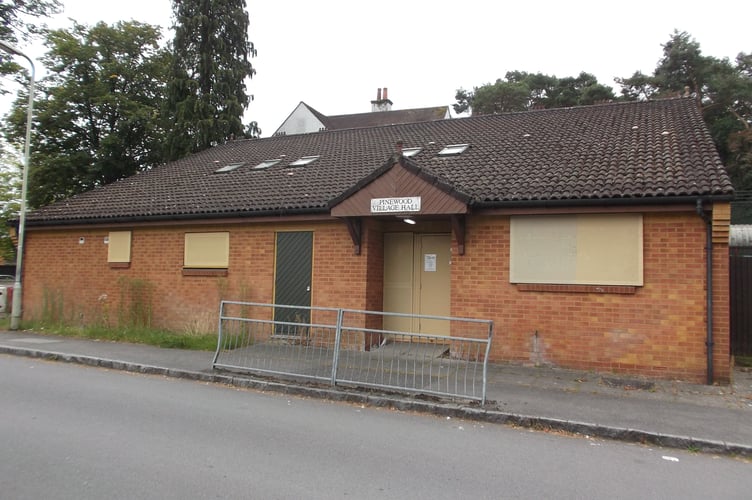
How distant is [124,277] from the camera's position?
1302 centimetres

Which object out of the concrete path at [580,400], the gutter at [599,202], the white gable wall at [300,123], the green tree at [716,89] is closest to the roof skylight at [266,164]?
the concrete path at [580,400]

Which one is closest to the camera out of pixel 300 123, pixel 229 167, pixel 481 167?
pixel 481 167

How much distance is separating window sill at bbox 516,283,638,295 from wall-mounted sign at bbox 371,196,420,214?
2.35 metres

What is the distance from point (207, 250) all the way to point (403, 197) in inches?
211

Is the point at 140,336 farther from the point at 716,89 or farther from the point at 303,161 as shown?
the point at 716,89

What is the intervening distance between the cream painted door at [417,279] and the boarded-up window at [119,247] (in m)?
A: 6.86

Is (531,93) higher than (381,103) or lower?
higher

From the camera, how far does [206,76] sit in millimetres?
23312

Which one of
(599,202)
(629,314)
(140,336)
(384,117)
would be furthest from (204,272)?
(384,117)

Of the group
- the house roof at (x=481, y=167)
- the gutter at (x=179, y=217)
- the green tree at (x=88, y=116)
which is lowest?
the gutter at (x=179, y=217)

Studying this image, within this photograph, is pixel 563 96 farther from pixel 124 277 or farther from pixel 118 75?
pixel 124 277

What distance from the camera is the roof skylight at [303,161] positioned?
1390cm

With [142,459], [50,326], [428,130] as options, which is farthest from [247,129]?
[142,459]

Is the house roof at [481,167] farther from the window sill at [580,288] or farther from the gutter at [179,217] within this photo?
the window sill at [580,288]
